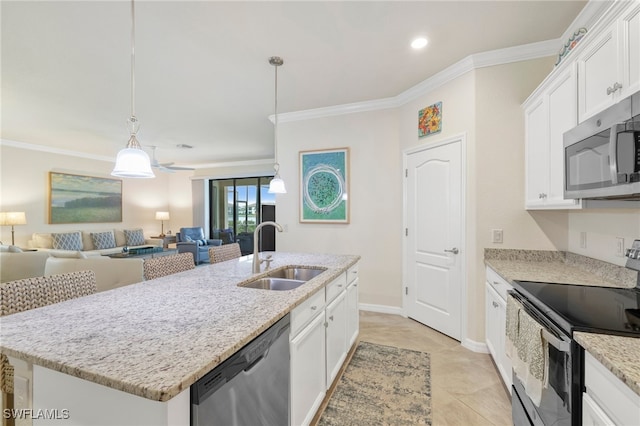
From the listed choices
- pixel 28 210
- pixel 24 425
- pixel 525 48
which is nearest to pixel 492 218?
pixel 525 48

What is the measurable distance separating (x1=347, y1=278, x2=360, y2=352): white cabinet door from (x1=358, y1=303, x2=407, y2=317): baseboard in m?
1.08

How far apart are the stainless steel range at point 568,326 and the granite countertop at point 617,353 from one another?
0.04 metres

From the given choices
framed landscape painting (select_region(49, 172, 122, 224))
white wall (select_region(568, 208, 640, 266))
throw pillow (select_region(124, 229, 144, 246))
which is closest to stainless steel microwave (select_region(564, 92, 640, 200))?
white wall (select_region(568, 208, 640, 266))

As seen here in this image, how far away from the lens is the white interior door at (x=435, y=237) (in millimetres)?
2814

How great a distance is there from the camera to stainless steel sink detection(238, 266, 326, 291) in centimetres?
194

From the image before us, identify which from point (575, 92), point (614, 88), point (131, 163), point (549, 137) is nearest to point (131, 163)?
point (131, 163)

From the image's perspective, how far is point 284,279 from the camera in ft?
6.75

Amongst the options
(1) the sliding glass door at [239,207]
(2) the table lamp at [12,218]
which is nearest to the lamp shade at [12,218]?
(2) the table lamp at [12,218]

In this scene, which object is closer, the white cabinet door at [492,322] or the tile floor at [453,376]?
the tile floor at [453,376]

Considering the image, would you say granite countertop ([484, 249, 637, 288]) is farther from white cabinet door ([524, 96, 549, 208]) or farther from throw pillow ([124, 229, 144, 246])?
throw pillow ([124, 229, 144, 246])

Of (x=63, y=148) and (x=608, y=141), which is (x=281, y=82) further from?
(x=63, y=148)

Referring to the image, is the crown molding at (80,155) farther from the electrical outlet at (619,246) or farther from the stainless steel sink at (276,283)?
the electrical outlet at (619,246)

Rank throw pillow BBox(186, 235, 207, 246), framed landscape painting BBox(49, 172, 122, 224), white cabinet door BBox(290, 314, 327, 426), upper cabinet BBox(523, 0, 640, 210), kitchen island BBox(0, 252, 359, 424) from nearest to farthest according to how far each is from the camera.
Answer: kitchen island BBox(0, 252, 359, 424)
upper cabinet BBox(523, 0, 640, 210)
white cabinet door BBox(290, 314, 327, 426)
framed landscape painting BBox(49, 172, 122, 224)
throw pillow BBox(186, 235, 207, 246)

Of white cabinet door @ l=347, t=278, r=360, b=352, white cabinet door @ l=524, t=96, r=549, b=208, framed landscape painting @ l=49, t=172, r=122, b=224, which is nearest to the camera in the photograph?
white cabinet door @ l=524, t=96, r=549, b=208
